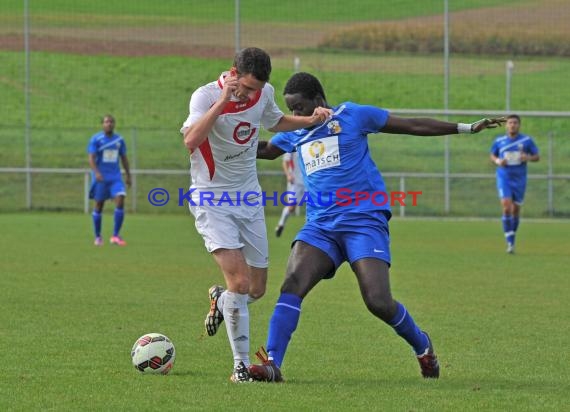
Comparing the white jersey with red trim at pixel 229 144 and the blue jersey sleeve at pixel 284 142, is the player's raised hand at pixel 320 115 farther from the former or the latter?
the blue jersey sleeve at pixel 284 142

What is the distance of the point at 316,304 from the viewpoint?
12.0 m

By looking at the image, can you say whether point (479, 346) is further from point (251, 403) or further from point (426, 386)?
point (251, 403)

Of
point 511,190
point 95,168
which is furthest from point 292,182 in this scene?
point 511,190

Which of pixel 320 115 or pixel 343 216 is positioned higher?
pixel 320 115

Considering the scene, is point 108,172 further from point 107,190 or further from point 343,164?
point 343,164

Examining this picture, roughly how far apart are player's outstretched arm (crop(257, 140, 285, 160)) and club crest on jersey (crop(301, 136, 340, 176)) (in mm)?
294

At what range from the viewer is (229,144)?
7.49 metres

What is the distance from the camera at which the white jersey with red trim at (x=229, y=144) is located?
24.3 feet

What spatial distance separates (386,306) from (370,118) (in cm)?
126

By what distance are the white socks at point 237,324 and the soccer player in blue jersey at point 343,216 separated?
4.8 inches

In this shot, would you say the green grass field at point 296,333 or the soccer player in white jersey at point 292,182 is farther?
the soccer player in white jersey at point 292,182

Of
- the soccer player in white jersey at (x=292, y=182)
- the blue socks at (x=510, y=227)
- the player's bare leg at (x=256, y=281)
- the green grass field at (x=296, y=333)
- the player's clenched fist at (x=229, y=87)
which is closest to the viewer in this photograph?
the green grass field at (x=296, y=333)

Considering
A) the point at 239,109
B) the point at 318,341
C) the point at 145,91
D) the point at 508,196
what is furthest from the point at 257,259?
the point at 145,91

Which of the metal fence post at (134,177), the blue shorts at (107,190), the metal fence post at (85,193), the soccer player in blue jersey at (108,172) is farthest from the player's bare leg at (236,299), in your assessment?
the metal fence post at (85,193)
